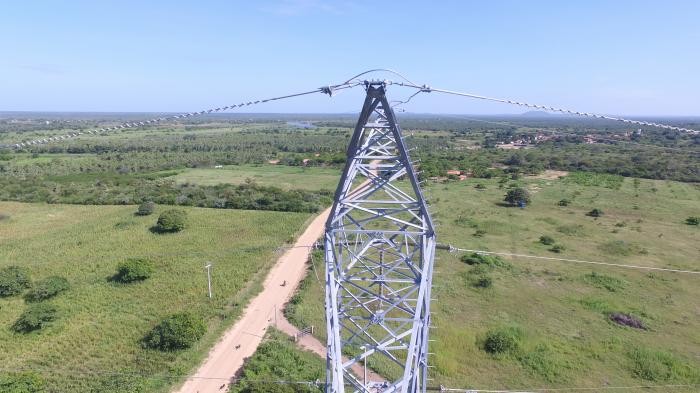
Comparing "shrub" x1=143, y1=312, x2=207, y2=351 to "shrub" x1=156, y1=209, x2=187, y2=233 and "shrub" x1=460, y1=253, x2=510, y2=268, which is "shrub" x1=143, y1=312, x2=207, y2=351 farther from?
"shrub" x1=460, y1=253, x2=510, y2=268

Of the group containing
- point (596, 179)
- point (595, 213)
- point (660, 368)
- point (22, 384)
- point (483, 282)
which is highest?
point (596, 179)

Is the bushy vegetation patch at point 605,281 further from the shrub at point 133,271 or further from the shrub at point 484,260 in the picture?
the shrub at point 133,271

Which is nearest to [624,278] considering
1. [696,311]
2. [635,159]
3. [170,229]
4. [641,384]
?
[696,311]

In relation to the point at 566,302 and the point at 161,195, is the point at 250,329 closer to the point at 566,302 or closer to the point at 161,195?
the point at 566,302

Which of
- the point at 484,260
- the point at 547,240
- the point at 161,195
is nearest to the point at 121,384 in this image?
the point at 484,260

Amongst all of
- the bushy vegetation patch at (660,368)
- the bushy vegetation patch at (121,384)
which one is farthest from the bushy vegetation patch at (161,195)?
the bushy vegetation patch at (660,368)

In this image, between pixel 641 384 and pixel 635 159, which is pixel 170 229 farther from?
pixel 635 159
